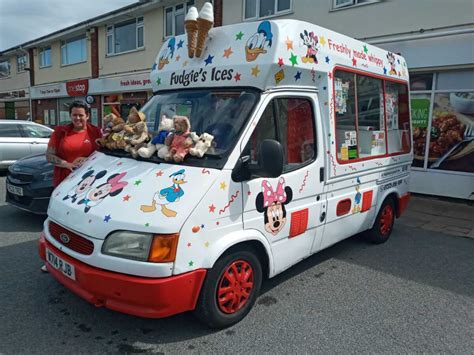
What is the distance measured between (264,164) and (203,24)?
57.5 inches

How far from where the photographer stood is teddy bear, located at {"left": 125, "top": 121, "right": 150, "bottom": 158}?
3.16m

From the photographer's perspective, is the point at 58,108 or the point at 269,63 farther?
the point at 58,108

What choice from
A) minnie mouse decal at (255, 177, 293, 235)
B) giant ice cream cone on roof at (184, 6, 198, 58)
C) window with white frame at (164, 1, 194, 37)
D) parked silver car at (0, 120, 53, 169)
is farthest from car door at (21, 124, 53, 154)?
minnie mouse decal at (255, 177, 293, 235)

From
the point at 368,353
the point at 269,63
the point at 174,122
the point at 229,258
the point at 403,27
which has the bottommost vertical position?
the point at 368,353

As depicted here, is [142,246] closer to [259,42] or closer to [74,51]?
[259,42]

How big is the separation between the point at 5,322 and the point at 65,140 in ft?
6.04

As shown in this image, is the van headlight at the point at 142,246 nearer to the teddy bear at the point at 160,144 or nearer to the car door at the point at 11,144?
the teddy bear at the point at 160,144

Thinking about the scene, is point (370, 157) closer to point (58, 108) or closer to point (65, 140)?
point (65, 140)

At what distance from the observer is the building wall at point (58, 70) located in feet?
61.6

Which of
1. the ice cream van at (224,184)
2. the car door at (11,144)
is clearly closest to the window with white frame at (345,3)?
the ice cream van at (224,184)

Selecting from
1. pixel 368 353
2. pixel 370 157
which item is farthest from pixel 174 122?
pixel 370 157

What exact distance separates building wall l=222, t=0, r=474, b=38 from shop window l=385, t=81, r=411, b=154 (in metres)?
3.48

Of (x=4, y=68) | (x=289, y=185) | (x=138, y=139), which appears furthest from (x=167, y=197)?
(x=4, y=68)

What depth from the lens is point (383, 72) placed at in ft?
15.5
